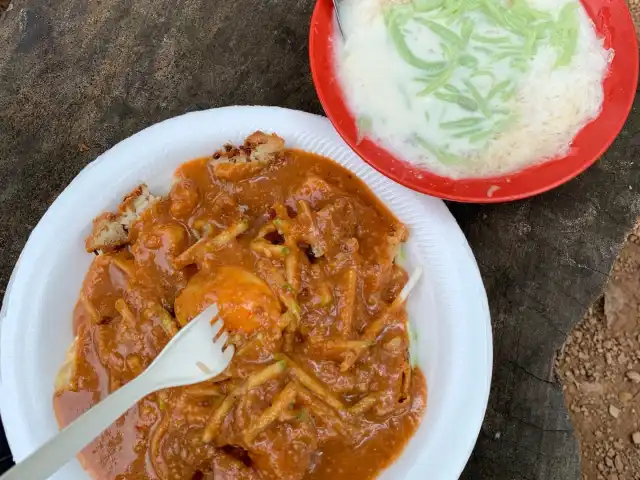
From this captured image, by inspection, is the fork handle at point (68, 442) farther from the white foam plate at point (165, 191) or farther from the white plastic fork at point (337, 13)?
the white plastic fork at point (337, 13)

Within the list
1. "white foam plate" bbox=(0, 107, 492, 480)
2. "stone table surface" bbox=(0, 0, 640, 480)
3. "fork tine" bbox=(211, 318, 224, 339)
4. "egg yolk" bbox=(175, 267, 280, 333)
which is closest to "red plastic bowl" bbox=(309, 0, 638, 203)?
"white foam plate" bbox=(0, 107, 492, 480)

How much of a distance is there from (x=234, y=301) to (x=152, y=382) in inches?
22.0

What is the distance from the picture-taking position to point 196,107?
155 inches

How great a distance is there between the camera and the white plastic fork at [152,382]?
2.14 meters

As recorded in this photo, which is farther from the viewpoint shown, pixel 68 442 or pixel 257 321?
pixel 257 321

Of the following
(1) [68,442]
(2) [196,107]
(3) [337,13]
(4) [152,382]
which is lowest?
(4) [152,382]

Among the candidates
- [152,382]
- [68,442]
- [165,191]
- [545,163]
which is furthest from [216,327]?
[545,163]

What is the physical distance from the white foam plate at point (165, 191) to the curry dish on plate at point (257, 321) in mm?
77

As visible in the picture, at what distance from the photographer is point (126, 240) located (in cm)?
332

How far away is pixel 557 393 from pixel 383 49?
87.7 inches

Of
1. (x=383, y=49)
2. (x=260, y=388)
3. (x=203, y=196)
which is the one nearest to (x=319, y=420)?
(x=260, y=388)

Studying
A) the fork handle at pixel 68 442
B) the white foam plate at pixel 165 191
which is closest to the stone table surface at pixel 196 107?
the white foam plate at pixel 165 191

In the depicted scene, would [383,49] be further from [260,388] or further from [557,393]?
[557,393]

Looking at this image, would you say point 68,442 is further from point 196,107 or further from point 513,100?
point 513,100
